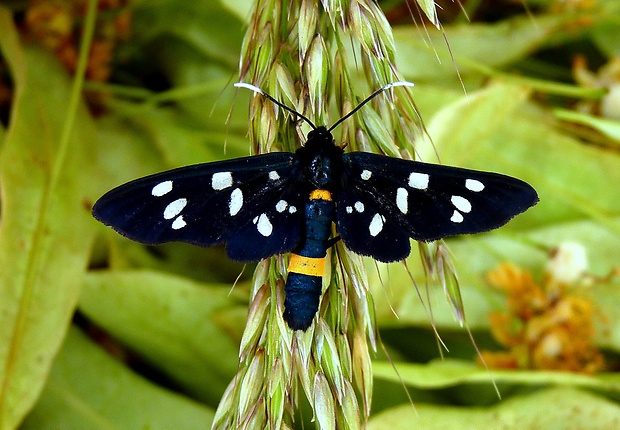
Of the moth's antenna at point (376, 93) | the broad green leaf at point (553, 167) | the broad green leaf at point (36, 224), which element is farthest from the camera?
the broad green leaf at point (553, 167)

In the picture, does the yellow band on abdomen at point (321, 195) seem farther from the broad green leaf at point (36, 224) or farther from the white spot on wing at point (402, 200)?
the broad green leaf at point (36, 224)

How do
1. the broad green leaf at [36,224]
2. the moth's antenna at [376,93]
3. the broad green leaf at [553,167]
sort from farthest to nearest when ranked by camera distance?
the broad green leaf at [553,167] < the broad green leaf at [36,224] < the moth's antenna at [376,93]

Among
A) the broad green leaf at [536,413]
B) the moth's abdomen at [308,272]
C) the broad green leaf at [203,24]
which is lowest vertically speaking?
the broad green leaf at [536,413]

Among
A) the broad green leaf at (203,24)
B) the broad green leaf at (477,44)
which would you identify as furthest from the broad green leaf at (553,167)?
the broad green leaf at (203,24)

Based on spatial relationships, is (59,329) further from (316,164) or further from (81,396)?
(316,164)

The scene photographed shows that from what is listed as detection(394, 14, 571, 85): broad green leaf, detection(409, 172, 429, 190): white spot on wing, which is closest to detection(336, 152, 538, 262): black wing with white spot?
detection(409, 172, 429, 190): white spot on wing

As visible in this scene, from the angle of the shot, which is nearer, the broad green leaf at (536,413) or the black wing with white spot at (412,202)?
the black wing with white spot at (412,202)

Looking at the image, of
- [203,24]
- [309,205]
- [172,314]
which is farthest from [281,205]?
[203,24]
